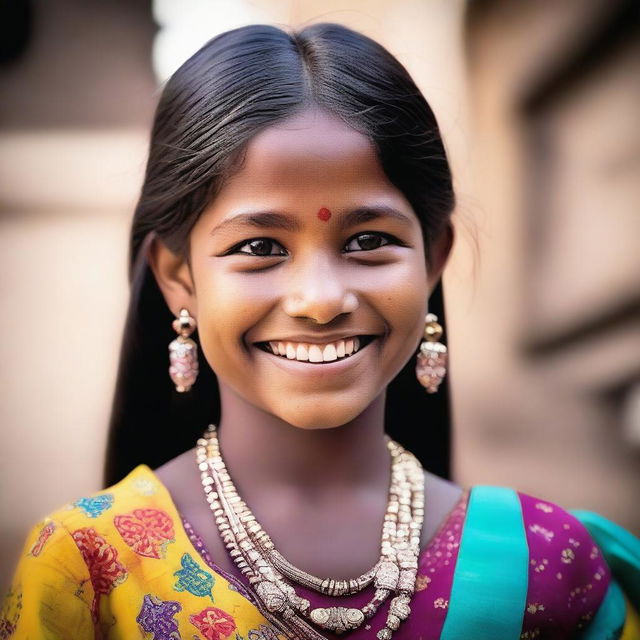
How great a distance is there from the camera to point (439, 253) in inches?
60.5

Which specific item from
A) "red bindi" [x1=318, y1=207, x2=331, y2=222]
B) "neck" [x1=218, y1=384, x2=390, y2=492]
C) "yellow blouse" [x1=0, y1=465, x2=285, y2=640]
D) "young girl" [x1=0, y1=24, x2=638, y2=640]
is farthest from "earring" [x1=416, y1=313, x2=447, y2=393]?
"yellow blouse" [x1=0, y1=465, x2=285, y2=640]

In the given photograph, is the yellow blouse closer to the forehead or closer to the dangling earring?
the dangling earring

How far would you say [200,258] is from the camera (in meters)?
1.37

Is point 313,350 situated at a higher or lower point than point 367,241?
lower

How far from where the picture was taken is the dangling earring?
1.46 m

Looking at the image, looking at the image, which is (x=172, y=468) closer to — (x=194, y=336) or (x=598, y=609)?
(x=194, y=336)

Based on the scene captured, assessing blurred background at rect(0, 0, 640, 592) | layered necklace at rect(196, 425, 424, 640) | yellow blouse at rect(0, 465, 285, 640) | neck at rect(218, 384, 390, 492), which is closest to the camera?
yellow blouse at rect(0, 465, 285, 640)

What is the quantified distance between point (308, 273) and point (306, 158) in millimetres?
166

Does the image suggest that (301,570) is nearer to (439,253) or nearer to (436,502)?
(436,502)

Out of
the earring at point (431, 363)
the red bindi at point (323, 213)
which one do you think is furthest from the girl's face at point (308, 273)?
the earring at point (431, 363)

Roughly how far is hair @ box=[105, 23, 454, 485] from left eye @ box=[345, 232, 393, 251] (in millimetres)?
89

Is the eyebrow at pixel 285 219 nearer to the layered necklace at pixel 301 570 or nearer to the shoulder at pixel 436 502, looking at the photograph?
the layered necklace at pixel 301 570

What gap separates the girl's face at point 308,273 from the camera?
1.28 meters

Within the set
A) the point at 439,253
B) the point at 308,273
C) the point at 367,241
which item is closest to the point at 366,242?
the point at 367,241
